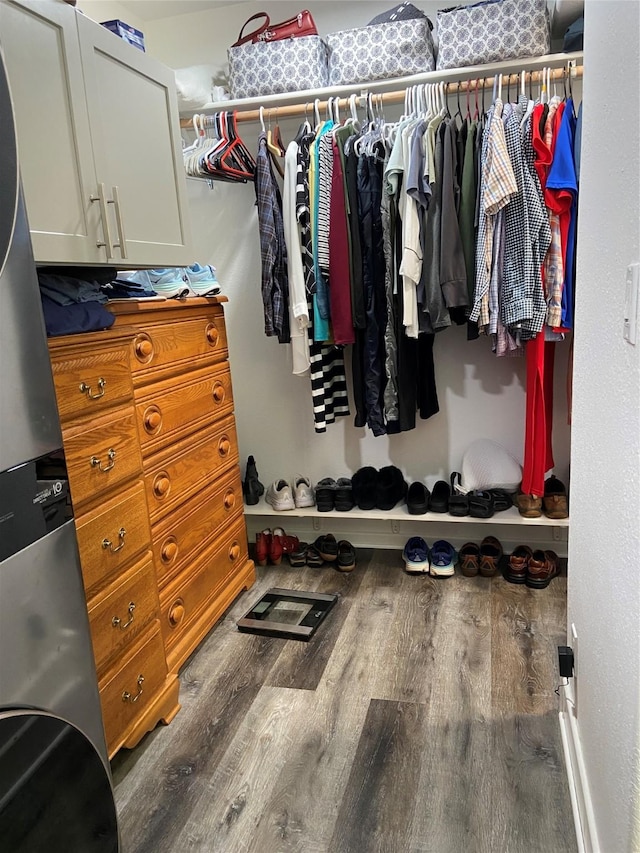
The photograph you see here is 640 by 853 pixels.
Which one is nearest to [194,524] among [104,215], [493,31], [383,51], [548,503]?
[104,215]

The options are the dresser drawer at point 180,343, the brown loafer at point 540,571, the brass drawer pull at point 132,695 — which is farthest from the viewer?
the brown loafer at point 540,571

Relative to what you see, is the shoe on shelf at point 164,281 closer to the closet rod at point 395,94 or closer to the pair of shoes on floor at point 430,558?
the closet rod at point 395,94

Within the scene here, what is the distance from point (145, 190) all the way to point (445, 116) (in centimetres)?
111

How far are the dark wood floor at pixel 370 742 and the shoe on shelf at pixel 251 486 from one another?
0.66 m

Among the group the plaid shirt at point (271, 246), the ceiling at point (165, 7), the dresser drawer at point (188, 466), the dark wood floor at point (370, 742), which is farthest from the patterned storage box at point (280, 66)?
the dark wood floor at point (370, 742)

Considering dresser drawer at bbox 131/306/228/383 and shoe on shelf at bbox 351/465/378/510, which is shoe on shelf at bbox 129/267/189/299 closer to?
dresser drawer at bbox 131/306/228/383

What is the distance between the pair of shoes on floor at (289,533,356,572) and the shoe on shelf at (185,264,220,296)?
4.05 feet

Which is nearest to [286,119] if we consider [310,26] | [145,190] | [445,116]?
[310,26]

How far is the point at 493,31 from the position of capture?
7.23 feet

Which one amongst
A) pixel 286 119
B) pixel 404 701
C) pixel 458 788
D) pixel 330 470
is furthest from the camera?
pixel 330 470

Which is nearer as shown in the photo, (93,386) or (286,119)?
(93,386)

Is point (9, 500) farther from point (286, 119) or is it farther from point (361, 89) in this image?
point (286, 119)

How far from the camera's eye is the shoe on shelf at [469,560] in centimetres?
266

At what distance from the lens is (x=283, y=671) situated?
2.12m
